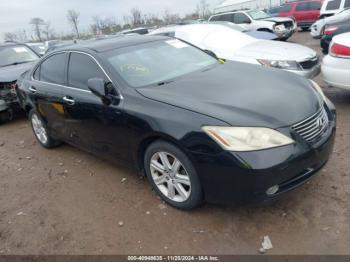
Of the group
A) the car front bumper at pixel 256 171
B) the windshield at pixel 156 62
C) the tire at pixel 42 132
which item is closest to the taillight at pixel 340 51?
the windshield at pixel 156 62

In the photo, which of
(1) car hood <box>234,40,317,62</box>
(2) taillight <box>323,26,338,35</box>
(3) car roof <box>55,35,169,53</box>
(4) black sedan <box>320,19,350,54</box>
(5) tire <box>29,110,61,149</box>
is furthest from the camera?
(2) taillight <box>323,26,338,35</box>

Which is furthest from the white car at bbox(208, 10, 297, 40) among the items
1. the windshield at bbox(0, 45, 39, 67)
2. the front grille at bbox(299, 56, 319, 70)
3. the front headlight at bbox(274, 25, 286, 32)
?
the windshield at bbox(0, 45, 39, 67)

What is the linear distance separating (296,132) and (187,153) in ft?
2.94

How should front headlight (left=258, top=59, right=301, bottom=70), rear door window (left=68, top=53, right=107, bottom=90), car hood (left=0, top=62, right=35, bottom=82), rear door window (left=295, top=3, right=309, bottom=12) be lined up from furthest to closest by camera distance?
1. rear door window (left=295, top=3, right=309, bottom=12)
2. car hood (left=0, top=62, right=35, bottom=82)
3. front headlight (left=258, top=59, right=301, bottom=70)
4. rear door window (left=68, top=53, right=107, bottom=90)

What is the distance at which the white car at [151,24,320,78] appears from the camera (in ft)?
18.4

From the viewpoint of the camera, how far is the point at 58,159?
481 centimetres

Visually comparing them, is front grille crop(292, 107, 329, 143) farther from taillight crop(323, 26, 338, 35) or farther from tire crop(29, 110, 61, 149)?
taillight crop(323, 26, 338, 35)

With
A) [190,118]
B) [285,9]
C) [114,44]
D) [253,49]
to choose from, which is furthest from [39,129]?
[285,9]

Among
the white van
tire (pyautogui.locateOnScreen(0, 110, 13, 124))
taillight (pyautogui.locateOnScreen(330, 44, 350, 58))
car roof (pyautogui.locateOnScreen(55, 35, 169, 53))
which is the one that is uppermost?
car roof (pyautogui.locateOnScreen(55, 35, 169, 53))

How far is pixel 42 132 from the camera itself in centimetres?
516

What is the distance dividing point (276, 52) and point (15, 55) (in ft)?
20.0

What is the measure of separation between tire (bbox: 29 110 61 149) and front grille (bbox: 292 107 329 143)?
3629mm

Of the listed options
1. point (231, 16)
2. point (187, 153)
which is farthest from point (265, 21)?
point (187, 153)

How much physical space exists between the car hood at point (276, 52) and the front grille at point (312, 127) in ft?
9.61
